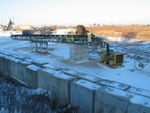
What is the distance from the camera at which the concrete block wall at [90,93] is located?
211 inches

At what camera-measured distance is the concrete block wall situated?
5367mm

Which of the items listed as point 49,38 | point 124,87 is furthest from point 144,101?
point 49,38

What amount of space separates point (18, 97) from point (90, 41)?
30.8ft

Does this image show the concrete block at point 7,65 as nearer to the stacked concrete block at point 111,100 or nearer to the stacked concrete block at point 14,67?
the stacked concrete block at point 14,67

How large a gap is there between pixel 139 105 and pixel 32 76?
7368 mm

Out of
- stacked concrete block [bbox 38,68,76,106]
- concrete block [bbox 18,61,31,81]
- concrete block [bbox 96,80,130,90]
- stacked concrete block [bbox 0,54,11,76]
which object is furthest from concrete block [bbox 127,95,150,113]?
stacked concrete block [bbox 0,54,11,76]

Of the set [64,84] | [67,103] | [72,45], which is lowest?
[67,103]

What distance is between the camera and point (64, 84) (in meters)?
7.50

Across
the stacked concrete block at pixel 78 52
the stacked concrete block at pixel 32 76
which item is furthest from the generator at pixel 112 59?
the stacked concrete block at pixel 32 76

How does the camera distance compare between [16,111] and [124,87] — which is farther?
[124,87]

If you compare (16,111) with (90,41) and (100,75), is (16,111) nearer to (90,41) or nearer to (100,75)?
(100,75)

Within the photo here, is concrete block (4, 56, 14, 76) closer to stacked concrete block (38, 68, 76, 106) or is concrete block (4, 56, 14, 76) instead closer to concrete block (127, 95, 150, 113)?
stacked concrete block (38, 68, 76, 106)

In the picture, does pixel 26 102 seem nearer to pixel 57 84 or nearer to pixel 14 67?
pixel 57 84

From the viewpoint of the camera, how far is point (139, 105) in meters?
4.96
